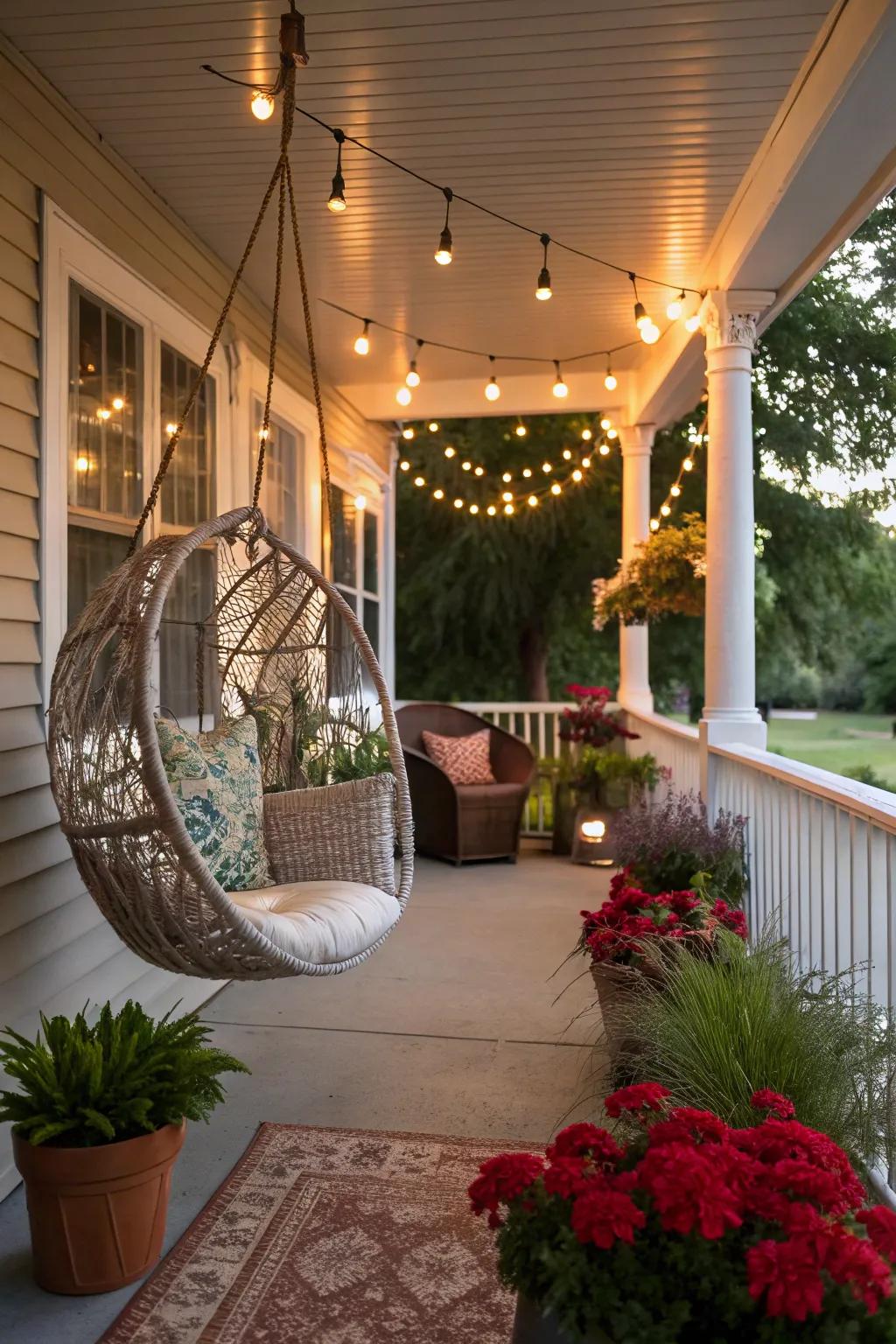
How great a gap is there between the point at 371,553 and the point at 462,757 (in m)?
1.78

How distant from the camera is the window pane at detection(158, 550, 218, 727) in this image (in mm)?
4016

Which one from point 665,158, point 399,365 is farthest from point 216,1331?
point 399,365

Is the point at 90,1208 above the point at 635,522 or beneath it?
beneath

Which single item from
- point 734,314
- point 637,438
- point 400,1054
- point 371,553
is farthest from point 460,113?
point 371,553

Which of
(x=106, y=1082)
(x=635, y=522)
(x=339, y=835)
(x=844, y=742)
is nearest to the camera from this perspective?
(x=106, y=1082)

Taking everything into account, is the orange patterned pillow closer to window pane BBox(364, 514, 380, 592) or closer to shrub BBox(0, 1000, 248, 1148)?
window pane BBox(364, 514, 380, 592)

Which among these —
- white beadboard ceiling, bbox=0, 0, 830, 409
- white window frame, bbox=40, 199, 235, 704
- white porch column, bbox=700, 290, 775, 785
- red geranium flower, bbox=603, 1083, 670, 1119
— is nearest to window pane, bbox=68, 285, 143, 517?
white window frame, bbox=40, 199, 235, 704

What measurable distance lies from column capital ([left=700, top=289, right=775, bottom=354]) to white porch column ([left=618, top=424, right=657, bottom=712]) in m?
2.37

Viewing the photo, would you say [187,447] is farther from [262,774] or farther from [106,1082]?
[106,1082]

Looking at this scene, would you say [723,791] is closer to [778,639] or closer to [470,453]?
[778,639]

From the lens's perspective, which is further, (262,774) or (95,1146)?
(262,774)

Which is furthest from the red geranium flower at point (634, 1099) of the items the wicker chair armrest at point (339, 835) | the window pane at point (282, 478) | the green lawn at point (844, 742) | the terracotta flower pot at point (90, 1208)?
the window pane at point (282, 478)

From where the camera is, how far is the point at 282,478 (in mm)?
5594

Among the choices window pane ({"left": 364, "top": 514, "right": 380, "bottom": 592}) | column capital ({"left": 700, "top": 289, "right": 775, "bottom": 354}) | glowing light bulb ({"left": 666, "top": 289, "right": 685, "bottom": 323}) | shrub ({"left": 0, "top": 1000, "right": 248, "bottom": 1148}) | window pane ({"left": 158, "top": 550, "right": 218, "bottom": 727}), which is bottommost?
shrub ({"left": 0, "top": 1000, "right": 248, "bottom": 1148})
